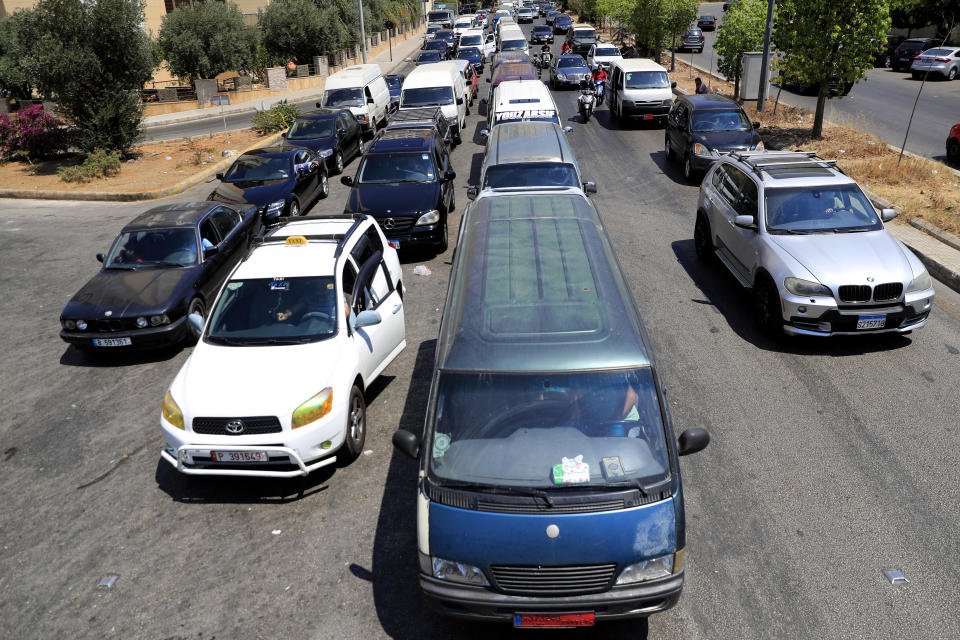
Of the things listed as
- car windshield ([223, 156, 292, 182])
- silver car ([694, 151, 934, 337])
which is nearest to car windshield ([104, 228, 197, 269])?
car windshield ([223, 156, 292, 182])

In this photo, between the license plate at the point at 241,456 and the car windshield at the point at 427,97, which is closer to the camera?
the license plate at the point at 241,456

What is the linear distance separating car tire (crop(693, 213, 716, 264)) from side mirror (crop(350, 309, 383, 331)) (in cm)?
665

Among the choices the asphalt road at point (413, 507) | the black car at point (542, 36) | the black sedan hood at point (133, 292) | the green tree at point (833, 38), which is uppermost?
the black car at point (542, 36)

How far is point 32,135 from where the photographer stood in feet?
74.7

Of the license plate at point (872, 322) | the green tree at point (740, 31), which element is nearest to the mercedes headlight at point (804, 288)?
the license plate at point (872, 322)

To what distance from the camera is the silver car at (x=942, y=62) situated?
31.7 m

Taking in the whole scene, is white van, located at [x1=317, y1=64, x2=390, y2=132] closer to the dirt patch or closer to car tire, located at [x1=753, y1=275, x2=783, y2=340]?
the dirt patch

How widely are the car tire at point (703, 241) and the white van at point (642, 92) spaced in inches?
479

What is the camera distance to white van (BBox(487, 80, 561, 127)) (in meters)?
18.2

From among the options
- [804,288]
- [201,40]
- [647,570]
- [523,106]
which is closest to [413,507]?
[647,570]

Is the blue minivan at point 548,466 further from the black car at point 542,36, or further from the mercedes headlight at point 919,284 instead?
the black car at point 542,36

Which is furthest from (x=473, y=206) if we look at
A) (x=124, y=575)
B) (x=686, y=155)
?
(x=686, y=155)

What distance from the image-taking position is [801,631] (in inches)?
186

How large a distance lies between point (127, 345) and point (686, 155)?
43.6 ft
